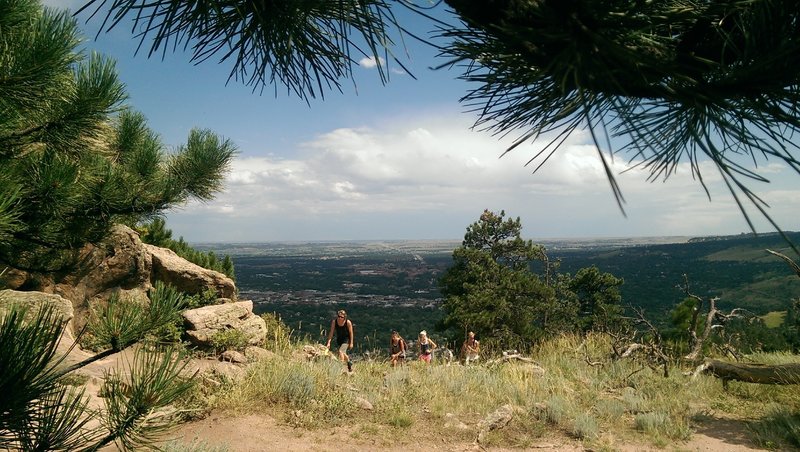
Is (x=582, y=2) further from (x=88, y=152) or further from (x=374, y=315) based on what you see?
(x=374, y=315)

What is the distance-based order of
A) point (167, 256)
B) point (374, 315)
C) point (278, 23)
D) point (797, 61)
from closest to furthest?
point (797, 61) → point (278, 23) → point (167, 256) → point (374, 315)

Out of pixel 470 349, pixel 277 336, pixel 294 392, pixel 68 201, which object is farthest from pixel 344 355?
pixel 68 201

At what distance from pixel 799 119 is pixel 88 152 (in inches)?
291

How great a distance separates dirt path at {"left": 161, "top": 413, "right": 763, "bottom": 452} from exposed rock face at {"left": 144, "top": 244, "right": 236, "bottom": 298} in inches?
275

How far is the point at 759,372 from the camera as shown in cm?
659

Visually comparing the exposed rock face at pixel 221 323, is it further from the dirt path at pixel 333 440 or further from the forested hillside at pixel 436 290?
the forested hillside at pixel 436 290

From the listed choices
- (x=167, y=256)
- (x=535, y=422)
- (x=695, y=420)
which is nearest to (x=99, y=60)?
(x=535, y=422)

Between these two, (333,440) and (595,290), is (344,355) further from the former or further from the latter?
(595,290)

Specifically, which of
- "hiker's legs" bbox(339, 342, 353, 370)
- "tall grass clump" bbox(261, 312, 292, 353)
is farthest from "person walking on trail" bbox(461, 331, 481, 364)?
"tall grass clump" bbox(261, 312, 292, 353)

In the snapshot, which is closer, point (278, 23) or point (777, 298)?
point (278, 23)

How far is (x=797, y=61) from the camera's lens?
1299 millimetres

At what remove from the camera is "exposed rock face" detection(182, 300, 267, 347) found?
979 cm

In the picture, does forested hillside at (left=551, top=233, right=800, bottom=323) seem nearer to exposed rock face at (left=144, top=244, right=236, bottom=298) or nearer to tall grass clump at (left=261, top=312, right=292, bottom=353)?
tall grass clump at (left=261, top=312, right=292, bottom=353)

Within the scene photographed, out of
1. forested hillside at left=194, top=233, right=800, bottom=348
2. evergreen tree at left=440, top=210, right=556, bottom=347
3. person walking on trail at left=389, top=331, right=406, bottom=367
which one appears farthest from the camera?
forested hillside at left=194, top=233, right=800, bottom=348
